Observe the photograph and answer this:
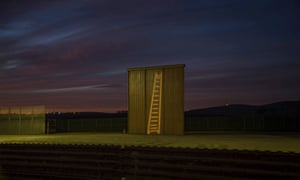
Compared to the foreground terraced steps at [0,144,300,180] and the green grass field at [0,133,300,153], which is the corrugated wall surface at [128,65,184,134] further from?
the foreground terraced steps at [0,144,300,180]

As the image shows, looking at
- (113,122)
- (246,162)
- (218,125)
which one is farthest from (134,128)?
(246,162)

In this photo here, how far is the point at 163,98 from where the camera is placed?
94.7 feet

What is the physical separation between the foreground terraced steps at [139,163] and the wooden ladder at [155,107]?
54.8 feet

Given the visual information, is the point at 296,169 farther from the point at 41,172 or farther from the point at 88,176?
the point at 41,172

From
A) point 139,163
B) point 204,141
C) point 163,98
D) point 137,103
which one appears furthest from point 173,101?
point 139,163

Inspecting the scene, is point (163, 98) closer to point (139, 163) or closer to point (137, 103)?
point (137, 103)

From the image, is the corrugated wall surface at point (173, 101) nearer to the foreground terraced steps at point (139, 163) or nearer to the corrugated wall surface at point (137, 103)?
the corrugated wall surface at point (137, 103)

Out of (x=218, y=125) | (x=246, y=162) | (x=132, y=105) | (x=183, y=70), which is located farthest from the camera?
(x=218, y=125)

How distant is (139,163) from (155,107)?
62.4 feet

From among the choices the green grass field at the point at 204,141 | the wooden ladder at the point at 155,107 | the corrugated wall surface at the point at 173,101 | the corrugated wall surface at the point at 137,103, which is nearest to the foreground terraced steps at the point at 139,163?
the green grass field at the point at 204,141

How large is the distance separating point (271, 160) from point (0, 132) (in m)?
32.7

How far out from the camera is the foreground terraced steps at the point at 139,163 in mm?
8703

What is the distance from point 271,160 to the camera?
8.96 metres

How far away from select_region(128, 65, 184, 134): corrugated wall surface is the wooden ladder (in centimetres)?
37
